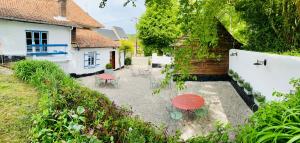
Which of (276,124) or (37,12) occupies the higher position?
(37,12)

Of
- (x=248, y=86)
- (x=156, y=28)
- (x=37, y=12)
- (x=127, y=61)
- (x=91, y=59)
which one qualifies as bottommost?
(x=248, y=86)

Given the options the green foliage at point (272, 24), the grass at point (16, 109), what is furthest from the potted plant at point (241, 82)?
the grass at point (16, 109)

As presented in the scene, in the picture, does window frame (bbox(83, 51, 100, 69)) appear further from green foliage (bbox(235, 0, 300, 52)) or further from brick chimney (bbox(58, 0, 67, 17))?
green foliage (bbox(235, 0, 300, 52))

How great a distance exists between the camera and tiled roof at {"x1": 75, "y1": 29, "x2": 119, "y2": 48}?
2177 cm

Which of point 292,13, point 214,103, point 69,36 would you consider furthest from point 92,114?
point 69,36

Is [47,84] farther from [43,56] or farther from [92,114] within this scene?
[43,56]

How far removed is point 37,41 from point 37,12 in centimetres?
210

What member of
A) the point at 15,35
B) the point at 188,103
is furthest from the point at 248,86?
the point at 15,35

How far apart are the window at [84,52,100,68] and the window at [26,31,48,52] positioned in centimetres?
370

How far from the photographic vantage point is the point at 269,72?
881 centimetres

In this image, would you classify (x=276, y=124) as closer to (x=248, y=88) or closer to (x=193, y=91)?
(x=248, y=88)

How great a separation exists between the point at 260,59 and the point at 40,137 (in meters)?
8.32

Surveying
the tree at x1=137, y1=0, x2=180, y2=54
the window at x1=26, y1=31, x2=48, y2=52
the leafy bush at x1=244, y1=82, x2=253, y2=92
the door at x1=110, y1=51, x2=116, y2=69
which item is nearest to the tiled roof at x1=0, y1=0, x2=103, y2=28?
the window at x1=26, y1=31, x2=48, y2=52

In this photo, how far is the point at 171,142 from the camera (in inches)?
156
